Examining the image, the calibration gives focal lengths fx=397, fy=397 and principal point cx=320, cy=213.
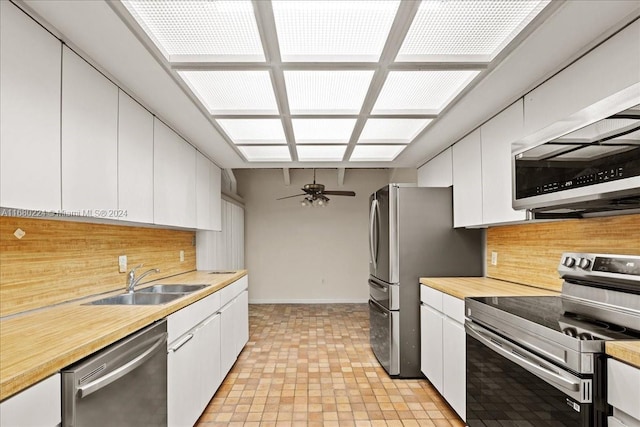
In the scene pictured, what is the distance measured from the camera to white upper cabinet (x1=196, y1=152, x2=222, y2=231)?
384cm

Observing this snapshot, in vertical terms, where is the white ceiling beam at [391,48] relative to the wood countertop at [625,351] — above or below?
above

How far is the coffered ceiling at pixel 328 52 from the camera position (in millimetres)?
1578

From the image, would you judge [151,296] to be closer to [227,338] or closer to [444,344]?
[227,338]

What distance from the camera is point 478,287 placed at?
9.36 ft

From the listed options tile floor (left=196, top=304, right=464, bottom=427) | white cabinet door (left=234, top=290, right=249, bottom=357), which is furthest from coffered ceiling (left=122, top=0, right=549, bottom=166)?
tile floor (left=196, top=304, right=464, bottom=427)

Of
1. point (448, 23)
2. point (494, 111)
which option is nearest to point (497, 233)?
point (494, 111)

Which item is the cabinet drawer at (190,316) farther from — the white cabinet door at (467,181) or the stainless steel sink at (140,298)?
the white cabinet door at (467,181)

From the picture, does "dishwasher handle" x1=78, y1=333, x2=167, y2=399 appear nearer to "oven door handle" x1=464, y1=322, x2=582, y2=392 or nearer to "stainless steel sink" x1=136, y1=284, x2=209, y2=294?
"stainless steel sink" x1=136, y1=284, x2=209, y2=294

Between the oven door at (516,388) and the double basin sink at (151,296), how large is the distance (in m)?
1.85

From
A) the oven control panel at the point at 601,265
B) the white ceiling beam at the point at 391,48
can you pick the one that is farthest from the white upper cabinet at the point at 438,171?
the oven control panel at the point at 601,265

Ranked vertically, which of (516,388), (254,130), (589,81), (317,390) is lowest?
(317,390)

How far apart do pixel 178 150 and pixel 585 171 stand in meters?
2.79

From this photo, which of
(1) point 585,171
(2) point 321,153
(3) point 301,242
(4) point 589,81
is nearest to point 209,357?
(2) point 321,153

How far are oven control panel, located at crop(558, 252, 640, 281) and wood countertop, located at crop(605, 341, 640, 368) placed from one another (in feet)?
1.14
